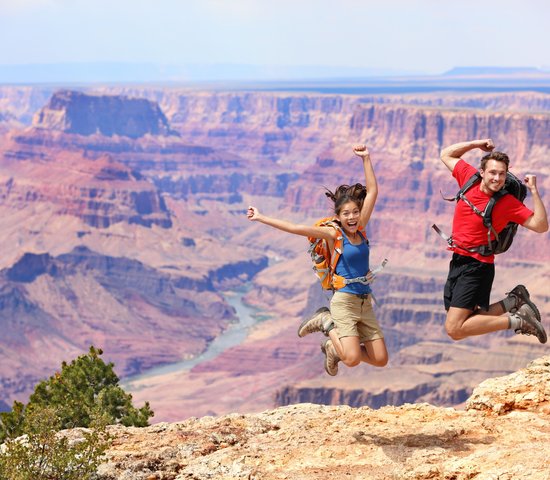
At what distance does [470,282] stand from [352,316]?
178 centimetres

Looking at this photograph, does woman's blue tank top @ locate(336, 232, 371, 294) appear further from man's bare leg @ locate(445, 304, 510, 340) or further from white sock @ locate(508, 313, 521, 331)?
white sock @ locate(508, 313, 521, 331)

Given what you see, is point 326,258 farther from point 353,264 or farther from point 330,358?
point 330,358

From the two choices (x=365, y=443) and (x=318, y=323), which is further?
(x=318, y=323)

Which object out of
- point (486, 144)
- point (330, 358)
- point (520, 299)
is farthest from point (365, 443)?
point (486, 144)

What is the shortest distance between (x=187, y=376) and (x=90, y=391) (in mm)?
146291

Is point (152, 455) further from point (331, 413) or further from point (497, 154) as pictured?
point (497, 154)

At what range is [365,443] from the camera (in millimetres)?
16469

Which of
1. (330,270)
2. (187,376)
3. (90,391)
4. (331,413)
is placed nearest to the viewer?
(330,270)

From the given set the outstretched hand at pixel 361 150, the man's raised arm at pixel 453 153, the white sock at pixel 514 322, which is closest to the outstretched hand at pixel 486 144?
the man's raised arm at pixel 453 153

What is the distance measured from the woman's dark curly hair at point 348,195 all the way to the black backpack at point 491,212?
1.33 m

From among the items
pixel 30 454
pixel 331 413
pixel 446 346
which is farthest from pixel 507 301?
pixel 446 346

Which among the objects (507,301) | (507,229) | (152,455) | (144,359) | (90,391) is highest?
(507,229)

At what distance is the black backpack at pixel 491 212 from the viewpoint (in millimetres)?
15922

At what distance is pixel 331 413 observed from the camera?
18938 millimetres
